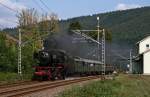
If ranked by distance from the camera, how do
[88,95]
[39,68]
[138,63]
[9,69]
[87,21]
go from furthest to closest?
1. [87,21]
2. [138,63]
3. [9,69]
4. [39,68]
5. [88,95]

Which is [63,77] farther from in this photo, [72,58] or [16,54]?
[16,54]

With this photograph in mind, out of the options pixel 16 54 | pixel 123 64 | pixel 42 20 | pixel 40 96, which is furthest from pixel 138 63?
pixel 40 96

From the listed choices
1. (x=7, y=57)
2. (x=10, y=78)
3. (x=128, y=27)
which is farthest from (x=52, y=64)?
(x=128, y=27)

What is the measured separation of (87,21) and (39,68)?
141036 mm

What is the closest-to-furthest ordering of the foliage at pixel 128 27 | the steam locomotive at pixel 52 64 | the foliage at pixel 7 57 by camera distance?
the steam locomotive at pixel 52 64, the foliage at pixel 7 57, the foliage at pixel 128 27

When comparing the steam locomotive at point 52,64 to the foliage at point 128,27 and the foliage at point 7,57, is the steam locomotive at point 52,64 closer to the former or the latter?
the foliage at point 7,57

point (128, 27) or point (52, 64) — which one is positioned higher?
point (128, 27)

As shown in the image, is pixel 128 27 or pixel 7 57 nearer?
pixel 7 57

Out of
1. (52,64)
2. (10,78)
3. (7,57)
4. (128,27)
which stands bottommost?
(10,78)

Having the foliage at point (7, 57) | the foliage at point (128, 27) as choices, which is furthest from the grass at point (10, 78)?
the foliage at point (128, 27)

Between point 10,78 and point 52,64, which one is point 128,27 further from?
point 10,78

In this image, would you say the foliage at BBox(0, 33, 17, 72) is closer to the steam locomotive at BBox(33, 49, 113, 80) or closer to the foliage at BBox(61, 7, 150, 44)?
the steam locomotive at BBox(33, 49, 113, 80)

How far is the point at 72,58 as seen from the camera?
4922 centimetres

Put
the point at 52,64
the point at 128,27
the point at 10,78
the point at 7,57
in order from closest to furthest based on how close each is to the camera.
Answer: the point at 10,78 → the point at 52,64 → the point at 7,57 → the point at 128,27
